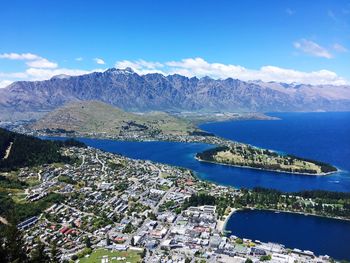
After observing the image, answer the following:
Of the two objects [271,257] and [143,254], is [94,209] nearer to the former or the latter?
[143,254]

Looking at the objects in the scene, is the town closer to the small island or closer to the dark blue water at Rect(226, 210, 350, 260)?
the dark blue water at Rect(226, 210, 350, 260)

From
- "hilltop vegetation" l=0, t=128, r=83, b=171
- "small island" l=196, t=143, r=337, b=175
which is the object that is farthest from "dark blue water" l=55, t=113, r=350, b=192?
"hilltop vegetation" l=0, t=128, r=83, b=171

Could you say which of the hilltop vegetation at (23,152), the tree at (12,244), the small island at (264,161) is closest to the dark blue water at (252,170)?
the small island at (264,161)

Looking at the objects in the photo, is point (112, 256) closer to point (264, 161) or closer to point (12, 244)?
point (12, 244)

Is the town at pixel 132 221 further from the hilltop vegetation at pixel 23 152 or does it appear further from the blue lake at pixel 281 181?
the blue lake at pixel 281 181

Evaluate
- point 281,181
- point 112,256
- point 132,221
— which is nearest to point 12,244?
point 112,256

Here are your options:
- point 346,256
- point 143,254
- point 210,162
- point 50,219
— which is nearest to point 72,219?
point 50,219

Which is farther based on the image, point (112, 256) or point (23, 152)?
point (23, 152)
